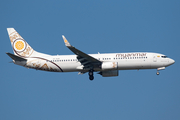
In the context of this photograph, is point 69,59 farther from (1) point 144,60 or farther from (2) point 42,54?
(1) point 144,60

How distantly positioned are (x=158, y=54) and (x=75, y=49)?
14772mm

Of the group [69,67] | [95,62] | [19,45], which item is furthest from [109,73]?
[19,45]

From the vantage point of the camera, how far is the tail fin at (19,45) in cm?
5922

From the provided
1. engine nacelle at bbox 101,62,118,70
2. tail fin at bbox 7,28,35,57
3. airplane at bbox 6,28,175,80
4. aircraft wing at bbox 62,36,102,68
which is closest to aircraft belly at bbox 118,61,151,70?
airplane at bbox 6,28,175,80

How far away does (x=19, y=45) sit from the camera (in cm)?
6000

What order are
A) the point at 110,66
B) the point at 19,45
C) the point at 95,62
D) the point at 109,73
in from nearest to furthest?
the point at 110,66, the point at 95,62, the point at 109,73, the point at 19,45

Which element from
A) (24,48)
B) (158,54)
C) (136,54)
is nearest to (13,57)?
(24,48)

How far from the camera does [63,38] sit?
50188 millimetres

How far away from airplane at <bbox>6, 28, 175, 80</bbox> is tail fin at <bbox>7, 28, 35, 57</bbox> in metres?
1.14

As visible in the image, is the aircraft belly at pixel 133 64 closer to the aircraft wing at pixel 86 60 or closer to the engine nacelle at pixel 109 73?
the engine nacelle at pixel 109 73

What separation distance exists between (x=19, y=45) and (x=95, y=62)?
14.9m

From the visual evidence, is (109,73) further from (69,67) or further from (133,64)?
(69,67)

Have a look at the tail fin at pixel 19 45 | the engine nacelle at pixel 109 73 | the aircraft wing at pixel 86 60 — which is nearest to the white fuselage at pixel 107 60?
the aircraft wing at pixel 86 60

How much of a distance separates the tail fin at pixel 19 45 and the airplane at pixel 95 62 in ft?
3.75
